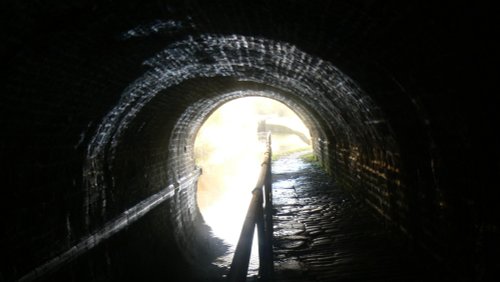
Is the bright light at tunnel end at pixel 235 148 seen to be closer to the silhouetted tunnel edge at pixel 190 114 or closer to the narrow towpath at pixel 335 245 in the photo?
the silhouetted tunnel edge at pixel 190 114

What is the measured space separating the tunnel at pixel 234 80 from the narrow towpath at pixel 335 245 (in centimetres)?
28

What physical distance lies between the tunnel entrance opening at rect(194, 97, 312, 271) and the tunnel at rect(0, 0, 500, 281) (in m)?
11.9

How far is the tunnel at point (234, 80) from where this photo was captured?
3125 mm

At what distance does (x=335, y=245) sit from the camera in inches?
229

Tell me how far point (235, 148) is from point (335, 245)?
33.1 meters

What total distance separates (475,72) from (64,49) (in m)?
4.11

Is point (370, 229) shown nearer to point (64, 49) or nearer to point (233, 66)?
point (233, 66)

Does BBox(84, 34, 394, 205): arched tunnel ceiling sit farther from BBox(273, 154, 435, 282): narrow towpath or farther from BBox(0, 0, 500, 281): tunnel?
BBox(273, 154, 435, 282): narrow towpath

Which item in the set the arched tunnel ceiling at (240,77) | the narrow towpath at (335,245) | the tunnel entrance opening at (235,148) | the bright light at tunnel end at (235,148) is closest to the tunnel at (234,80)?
the arched tunnel ceiling at (240,77)

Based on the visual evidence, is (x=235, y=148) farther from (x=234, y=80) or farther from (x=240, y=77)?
(x=240, y=77)

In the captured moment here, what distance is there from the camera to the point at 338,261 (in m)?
5.18

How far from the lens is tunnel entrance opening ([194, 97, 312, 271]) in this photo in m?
25.6

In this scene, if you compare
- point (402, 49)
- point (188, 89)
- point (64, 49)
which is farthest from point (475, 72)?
point (188, 89)

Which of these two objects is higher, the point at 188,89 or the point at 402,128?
the point at 188,89
